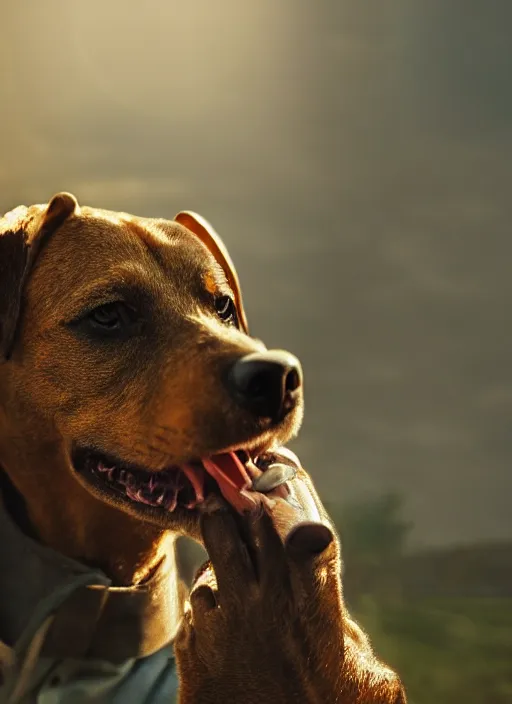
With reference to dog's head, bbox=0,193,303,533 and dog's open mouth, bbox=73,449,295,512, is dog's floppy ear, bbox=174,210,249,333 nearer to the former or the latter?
dog's head, bbox=0,193,303,533

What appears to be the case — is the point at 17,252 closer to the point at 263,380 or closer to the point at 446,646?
the point at 263,380

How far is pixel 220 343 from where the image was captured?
0.81 m

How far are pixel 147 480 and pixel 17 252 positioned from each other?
226 mm

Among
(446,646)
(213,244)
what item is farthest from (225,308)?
(446,646)

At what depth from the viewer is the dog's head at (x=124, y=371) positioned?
2.52 feet

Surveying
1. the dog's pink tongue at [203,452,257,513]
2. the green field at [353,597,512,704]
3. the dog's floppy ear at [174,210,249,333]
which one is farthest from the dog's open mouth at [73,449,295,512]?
the green field at [353,597,512,704]

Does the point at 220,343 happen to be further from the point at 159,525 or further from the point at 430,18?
the point at 430,18

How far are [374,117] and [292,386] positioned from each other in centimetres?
134

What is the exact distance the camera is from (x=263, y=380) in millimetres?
756

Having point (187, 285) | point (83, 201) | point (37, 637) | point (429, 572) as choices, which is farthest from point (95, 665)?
point (429, 572)

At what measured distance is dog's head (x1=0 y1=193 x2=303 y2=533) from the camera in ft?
2.52

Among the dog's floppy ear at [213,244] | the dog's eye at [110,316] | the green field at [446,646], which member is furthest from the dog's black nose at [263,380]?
the green field at [446,646]

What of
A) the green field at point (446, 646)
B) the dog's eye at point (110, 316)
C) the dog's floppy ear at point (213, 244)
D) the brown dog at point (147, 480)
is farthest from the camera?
the green field at point (446, 646)

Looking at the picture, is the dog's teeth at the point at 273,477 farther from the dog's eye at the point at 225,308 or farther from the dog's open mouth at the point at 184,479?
the dog's eye at the point at 225,308
